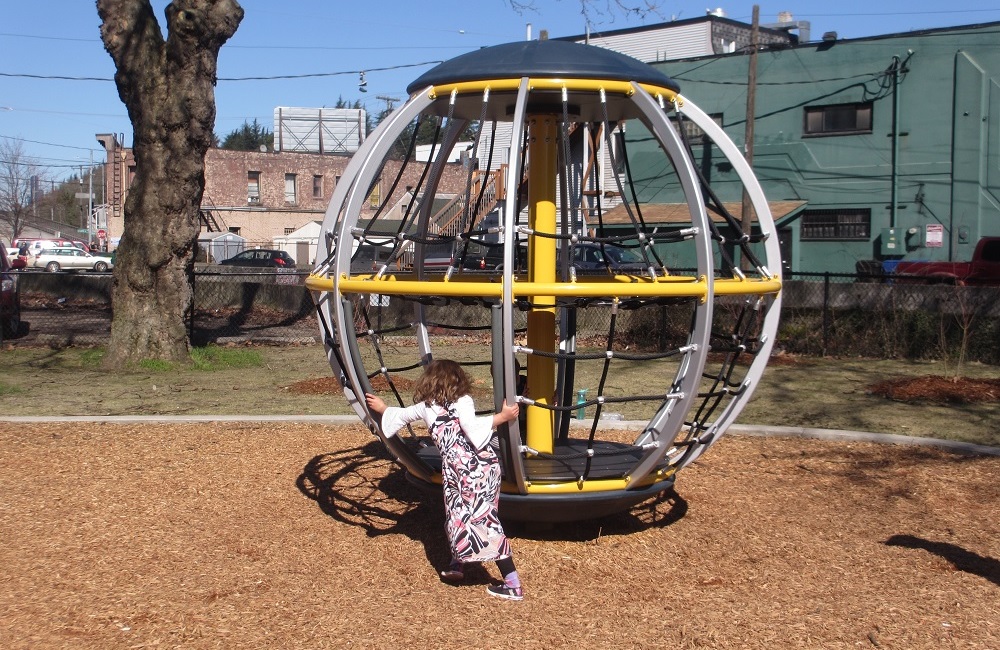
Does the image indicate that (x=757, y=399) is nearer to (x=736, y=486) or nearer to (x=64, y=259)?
(x=736, y=486)

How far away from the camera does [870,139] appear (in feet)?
86.4

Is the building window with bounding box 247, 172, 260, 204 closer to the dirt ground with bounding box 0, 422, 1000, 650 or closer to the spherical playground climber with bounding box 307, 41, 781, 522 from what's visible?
the dirt ground with bounding box 0, 422, 1000, 650

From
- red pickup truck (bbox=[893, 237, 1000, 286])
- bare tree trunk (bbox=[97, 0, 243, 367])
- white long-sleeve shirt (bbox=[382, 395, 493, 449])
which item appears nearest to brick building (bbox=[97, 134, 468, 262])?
red pickup truck (bbox=[893, 237, 1000, 286])

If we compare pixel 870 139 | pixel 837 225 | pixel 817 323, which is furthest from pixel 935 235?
pixel 817 323

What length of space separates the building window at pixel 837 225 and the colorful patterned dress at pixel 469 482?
2414 cm

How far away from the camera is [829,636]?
161 inches

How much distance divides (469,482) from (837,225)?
2458cm

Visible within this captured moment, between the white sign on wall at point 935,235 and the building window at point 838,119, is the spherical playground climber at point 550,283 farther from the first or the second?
the building window at point 838,119

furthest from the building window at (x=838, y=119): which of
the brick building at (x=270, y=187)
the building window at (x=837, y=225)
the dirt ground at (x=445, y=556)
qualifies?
the brick building at (x=270, y=187)

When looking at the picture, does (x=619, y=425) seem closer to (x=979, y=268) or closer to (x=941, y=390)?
(x=941, y=390)

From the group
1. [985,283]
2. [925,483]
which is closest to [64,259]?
[985,283]

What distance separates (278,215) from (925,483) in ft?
169

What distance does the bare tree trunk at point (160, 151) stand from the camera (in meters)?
11.2

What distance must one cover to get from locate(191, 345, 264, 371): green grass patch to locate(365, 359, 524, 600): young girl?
7783 mm
